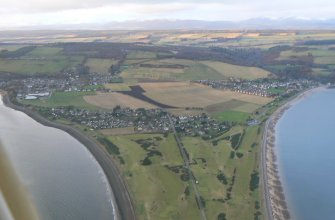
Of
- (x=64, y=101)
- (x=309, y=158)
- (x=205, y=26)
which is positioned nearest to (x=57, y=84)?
(x=64, y=101)

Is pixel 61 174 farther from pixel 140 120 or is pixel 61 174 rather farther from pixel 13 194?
pixel 13 194

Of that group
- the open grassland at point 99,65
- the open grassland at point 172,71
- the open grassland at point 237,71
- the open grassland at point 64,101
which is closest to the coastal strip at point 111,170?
the open grassland at point 64,101

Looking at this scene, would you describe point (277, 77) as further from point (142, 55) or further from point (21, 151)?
point (21, 151)

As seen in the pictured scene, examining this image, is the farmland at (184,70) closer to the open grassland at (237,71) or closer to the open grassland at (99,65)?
the open grassland at (237,71)

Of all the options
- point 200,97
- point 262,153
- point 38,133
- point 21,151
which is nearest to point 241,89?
point 200,97

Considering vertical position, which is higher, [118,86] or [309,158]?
[118,86]

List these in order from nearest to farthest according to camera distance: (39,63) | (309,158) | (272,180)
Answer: (272,180) < (309,158) < (39,63)
